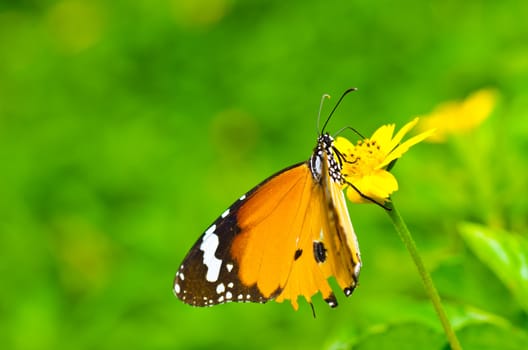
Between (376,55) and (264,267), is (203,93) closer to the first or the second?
(376,55)

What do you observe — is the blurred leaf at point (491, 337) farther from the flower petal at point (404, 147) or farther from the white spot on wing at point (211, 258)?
the white spot on wing at point (211, 258)

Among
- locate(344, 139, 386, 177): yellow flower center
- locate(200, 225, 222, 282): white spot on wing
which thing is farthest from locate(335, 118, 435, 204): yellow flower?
locate(200, 225, 222, 282): white spot on wing

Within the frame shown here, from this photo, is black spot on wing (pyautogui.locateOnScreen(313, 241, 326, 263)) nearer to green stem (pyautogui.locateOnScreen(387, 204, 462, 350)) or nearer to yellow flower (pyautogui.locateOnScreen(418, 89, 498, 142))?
green stem (pyautogui.locateOnScreen(387, 204, 462, 350))

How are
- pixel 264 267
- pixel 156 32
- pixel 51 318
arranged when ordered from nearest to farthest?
pixel 264 267 → pixel 51 318 → pixel 156 32

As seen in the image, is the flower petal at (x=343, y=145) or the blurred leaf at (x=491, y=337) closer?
the blurred leaf at (x=491, y=337)

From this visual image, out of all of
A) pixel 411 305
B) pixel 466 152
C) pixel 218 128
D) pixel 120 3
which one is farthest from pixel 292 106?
pixel 411 305

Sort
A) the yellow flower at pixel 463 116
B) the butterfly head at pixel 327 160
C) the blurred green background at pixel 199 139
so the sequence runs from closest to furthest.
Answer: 1. the butterfly head at pixel 327 160
2. the yellow flower at pixel 463 116
3. the blurred green background at pixel 199 139

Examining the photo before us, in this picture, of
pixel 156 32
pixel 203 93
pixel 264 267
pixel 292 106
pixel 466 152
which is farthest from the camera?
pixel 156 32

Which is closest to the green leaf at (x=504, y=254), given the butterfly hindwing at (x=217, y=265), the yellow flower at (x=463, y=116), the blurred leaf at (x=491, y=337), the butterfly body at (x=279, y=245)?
the blurred leaf at (x=491, y=337)
